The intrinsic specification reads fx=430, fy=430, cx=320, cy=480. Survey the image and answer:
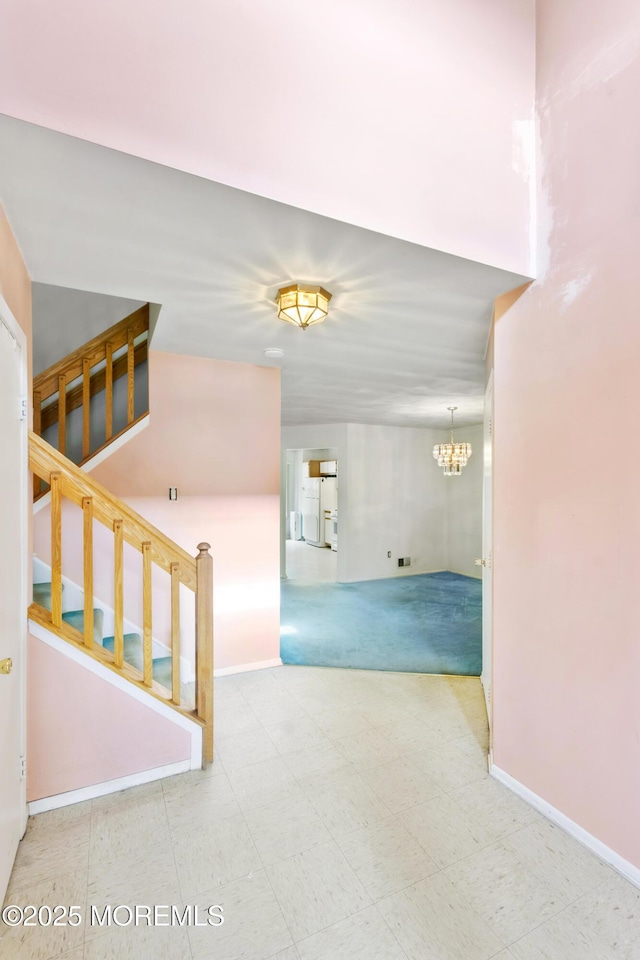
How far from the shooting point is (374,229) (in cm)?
163

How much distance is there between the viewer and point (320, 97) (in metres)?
1.54

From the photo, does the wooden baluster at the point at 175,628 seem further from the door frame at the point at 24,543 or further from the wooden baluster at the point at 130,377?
the wooden baluster at the point at 130,377

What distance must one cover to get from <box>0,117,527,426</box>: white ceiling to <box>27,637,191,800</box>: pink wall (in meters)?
1.77

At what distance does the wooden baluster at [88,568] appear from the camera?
2104 millimetres

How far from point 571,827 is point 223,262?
2.91m

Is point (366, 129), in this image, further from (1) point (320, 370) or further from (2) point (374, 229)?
(1) point (320, 370)

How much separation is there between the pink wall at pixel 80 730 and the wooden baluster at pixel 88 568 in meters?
0.14

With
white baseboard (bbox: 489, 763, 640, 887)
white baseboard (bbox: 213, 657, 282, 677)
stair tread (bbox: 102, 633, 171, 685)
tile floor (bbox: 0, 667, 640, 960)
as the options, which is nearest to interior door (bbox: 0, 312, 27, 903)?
tile floor (bbox: 0, 667, 640, 960)

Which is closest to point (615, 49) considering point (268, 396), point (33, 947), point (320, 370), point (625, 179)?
point (625, 179)

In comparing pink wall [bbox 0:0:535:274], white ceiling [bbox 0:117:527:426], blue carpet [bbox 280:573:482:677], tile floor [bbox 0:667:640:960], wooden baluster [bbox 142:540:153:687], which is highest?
pink wall [bbox 0:0:535:274]

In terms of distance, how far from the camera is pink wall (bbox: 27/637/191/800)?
1986 millimetres

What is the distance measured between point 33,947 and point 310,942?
903mm

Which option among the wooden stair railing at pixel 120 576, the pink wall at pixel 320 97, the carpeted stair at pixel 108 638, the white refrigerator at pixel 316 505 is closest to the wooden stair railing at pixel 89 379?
the carpeted stair at pixel 108 638

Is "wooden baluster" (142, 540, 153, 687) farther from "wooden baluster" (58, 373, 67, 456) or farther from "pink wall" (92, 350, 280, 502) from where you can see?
"wooden baluster" (58, 373, 67, 456)
